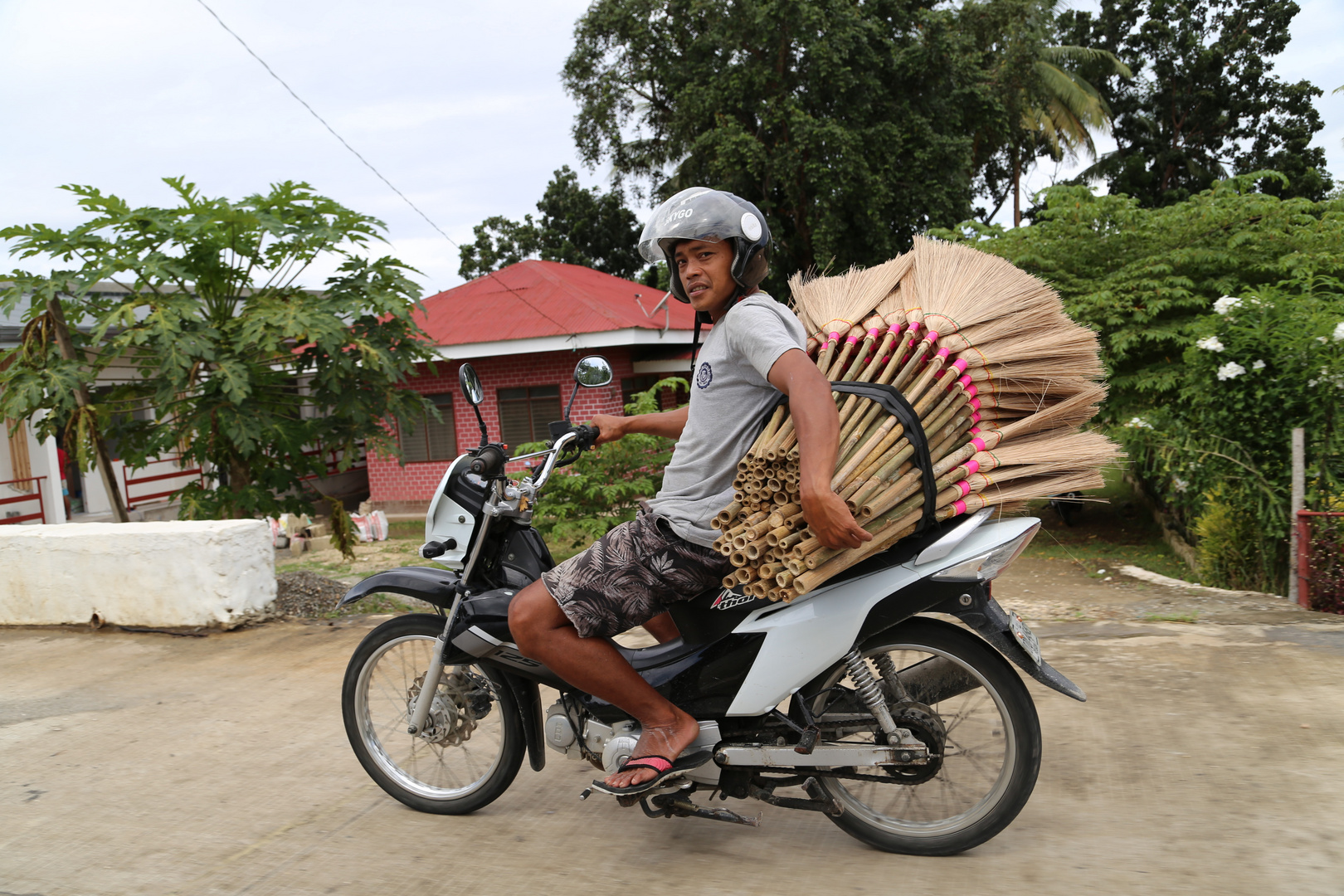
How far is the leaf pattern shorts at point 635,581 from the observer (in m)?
2.75

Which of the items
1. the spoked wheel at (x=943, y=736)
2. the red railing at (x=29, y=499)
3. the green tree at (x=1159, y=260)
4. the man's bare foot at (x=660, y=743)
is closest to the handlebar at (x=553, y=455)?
the man's bare foot at (x=660, y=743)

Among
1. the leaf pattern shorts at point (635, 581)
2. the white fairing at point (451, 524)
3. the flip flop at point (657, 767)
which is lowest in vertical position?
the flip flop at point (657, 767)

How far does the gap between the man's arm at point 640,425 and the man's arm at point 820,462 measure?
0.93 m

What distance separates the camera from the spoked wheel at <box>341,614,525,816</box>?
3203 mm

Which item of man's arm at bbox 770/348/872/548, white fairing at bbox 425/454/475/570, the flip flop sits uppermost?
man's arm at bbox 770/348/872/548

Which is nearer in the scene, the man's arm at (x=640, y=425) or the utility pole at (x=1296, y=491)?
the man's arm at (x=640, y=425)

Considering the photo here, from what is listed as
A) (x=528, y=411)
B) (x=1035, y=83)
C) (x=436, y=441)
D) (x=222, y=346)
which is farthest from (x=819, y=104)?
(x=222, y=346)

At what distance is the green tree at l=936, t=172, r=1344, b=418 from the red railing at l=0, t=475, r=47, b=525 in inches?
492

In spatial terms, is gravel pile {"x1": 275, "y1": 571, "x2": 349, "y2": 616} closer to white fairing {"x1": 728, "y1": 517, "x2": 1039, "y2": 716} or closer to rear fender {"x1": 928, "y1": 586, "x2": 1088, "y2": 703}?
white fairing {"x1": 728, "y1": 517, "x2": 1039, "y2": 716}

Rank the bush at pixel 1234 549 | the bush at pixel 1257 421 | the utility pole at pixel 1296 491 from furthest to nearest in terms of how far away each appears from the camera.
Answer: the bush at pixel 1234 549, the bush at pixel 1257 421, the utility pole at pixel 1296 491

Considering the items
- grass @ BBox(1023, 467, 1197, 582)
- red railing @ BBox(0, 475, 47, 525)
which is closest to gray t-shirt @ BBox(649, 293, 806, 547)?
grass @ BBox(1023, 467, 1197, 582)

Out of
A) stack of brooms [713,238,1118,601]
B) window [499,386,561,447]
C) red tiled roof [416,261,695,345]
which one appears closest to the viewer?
stack of brooms [713,238,1118,601]

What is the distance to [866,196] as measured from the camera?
17031mm

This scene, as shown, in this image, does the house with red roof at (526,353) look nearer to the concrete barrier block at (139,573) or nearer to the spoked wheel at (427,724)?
the concrete barrier block at (139,573)
